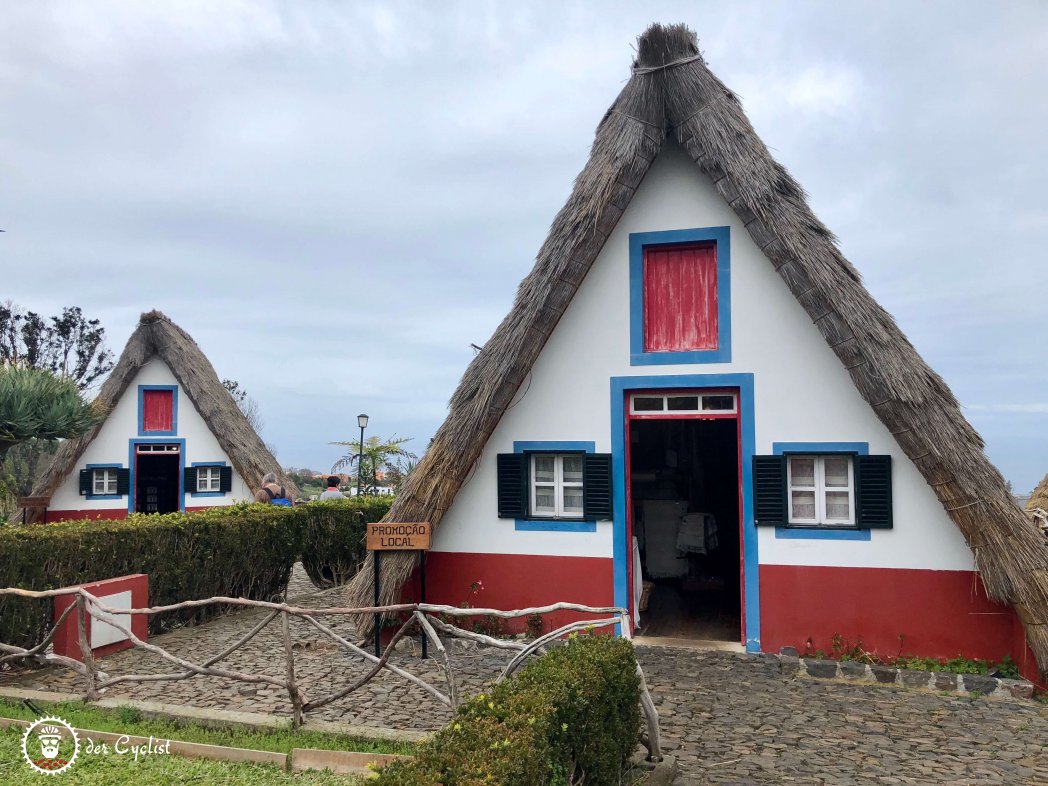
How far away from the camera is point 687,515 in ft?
40.3

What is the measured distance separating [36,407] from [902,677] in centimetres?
1191

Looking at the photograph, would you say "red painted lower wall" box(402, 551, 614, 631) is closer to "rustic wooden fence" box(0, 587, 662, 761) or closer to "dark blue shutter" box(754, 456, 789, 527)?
"dark blue shutter" box(754, 456, 789, 527)

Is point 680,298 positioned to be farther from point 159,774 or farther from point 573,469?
point 159,774

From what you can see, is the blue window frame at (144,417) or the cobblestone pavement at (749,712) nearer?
the cobblestone pavement at (749,712)

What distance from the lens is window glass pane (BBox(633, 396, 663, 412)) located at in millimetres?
8969

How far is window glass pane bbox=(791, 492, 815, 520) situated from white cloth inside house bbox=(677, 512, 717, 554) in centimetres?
388

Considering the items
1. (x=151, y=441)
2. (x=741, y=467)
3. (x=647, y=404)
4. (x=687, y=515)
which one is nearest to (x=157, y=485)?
(x=151, y=441)

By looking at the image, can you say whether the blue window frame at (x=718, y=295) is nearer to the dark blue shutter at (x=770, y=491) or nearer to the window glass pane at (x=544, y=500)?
the dark blue shutter at (x=770, y=491)

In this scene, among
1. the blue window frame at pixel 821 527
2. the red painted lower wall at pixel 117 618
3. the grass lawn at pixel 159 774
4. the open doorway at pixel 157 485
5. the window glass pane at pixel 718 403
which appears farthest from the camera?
the open doorway at pixel 157 485

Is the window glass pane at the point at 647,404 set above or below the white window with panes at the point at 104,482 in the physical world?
above

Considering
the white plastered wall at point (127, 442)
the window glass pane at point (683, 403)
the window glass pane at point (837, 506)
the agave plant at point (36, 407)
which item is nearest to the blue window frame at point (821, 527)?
the window glass pane at point (837, 506)

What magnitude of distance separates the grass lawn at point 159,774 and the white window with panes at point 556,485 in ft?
14.9

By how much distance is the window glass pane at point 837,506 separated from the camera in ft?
26.9

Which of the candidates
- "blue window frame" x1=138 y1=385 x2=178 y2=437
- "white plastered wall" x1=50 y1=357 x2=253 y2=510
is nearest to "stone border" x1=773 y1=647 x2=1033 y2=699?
"white plastered wall" x1=50 y1=357 x2=253 y2=510
